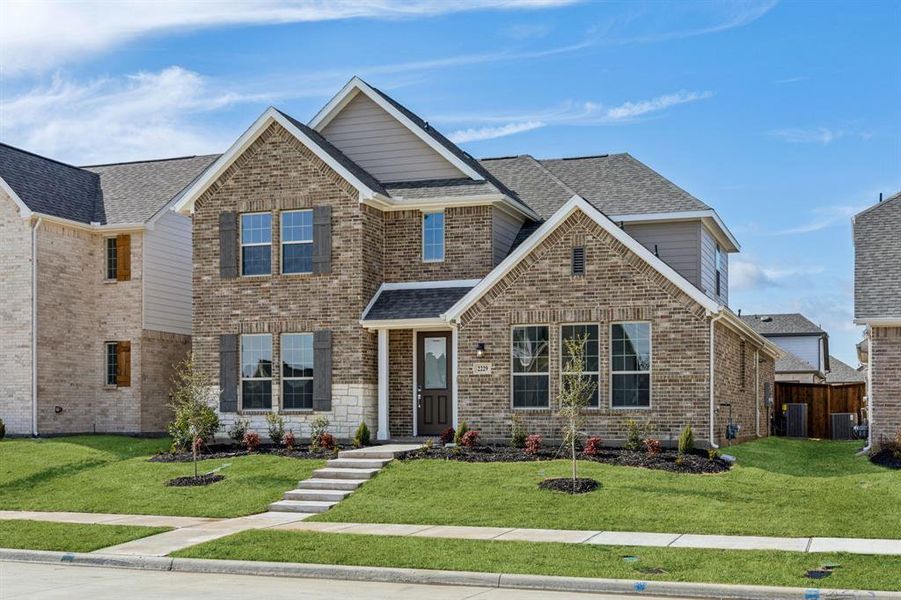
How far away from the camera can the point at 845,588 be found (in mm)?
12242

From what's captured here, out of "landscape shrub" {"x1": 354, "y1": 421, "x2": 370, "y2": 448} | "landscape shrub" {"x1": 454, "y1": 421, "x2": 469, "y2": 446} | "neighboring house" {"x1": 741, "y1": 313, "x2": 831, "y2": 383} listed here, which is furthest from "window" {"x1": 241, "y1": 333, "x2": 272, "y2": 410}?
"neighboring house" {"x1": 741, "y1": 313, "x2": 831, "y2": 383}

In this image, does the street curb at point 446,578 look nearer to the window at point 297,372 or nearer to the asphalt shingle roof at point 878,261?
the window at point 297,372

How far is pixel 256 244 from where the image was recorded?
26.7m

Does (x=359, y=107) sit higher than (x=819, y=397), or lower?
higher

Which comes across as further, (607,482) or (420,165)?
(420,165)

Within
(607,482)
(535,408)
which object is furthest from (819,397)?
(607,482)

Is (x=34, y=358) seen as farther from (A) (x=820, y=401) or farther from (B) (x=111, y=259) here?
(A) (x=820, y=401)

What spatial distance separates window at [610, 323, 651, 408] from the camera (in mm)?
22938

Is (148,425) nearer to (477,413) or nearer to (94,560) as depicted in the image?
(477,413)

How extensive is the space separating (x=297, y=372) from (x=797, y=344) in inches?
1345

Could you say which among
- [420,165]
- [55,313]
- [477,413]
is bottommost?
[477,413]

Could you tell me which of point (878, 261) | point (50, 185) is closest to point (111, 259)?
point (50, 185)

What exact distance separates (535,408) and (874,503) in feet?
25.8

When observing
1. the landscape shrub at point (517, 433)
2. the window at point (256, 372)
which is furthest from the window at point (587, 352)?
the window at point (256, 372)
